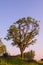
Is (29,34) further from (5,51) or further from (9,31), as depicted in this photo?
(5,51)

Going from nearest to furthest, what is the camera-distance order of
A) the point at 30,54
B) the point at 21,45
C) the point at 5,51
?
1. the point at 21,45
2. the point at 5,51
3. the point at 30,54

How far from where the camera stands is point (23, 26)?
205 feet

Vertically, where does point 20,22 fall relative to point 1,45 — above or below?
above

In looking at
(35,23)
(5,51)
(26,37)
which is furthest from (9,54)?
(35,23)

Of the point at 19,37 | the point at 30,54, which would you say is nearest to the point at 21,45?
the point at 19,37

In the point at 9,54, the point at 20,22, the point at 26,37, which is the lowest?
the point at 9,54

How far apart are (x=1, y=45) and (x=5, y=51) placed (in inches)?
95.2

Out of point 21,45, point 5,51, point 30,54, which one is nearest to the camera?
point 21,45

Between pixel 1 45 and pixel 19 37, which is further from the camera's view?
pixel 1 45

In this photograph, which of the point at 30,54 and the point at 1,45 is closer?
the point at 1,45

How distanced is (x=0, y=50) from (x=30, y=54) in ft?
50.9

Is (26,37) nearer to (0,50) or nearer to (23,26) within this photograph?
(23,26)

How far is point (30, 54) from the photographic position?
259ft

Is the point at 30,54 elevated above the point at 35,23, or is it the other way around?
the point at 35,23
